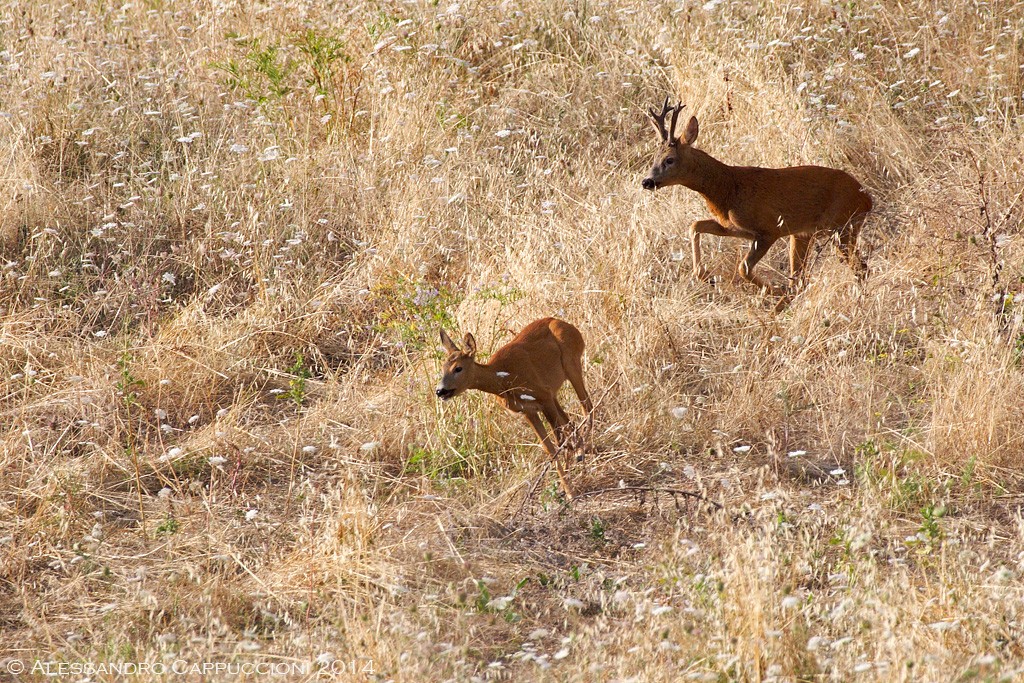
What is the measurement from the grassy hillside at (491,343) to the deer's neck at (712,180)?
31cm

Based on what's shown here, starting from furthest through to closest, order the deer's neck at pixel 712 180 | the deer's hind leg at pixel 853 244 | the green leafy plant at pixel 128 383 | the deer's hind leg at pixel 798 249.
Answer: the deer's hind leg at pixel 798 249, the deer's neck at pixel 712 180, the deer's hind leg at pixel 853 244, the green leafy plant at pixel 128 383

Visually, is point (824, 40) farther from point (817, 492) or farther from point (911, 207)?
point (817, 492)

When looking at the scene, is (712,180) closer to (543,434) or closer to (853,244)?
(853,244)

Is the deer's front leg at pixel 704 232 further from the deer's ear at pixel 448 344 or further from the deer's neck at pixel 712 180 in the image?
the deer's ear at pixel 448 344

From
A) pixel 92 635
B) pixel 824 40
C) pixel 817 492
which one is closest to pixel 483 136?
pixel 824 40

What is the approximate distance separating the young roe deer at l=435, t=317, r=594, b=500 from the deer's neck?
2.14m

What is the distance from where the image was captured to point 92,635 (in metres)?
4.78

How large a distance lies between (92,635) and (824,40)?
23.2 ft

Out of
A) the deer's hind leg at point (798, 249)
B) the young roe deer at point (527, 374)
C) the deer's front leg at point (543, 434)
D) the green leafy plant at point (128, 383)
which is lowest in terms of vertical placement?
the green leafy plant at point (128, 383)

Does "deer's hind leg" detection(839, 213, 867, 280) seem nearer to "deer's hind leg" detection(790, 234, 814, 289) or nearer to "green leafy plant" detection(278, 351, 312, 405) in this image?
"deer's hind leg" detection(790, 234, 814, 289)

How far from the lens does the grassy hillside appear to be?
15.4 feet

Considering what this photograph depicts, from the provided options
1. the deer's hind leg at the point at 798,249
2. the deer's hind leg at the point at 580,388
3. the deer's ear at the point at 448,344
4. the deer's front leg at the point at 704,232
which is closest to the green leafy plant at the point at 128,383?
the deer's ear at the point at 448,344

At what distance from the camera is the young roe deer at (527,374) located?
241 inches

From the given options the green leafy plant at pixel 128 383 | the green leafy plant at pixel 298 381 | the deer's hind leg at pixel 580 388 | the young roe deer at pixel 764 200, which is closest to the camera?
the deer's hind leg at pixel 580 388
